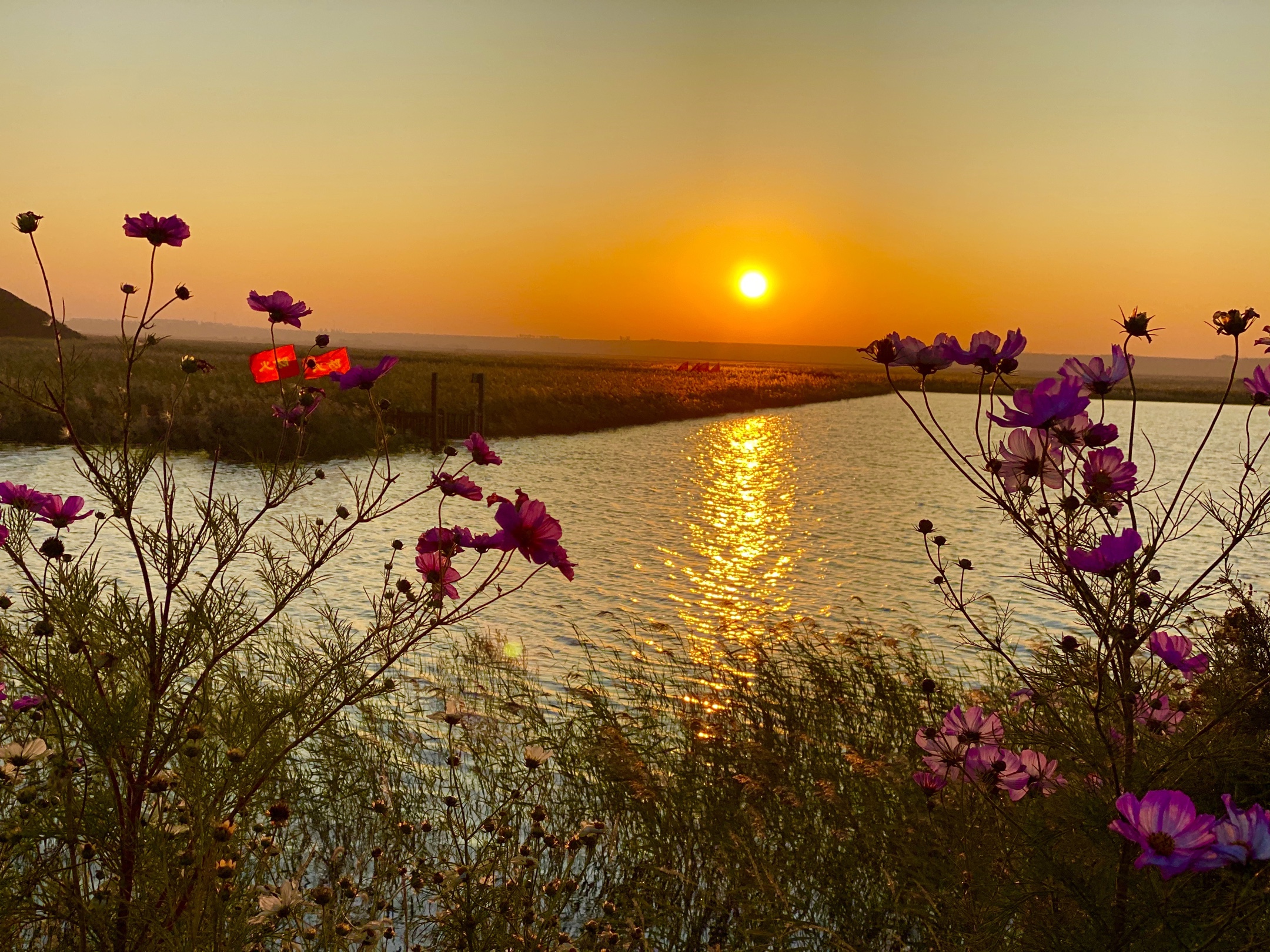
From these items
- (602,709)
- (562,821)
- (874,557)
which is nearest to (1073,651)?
(562,821)

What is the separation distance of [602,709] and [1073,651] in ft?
8.78

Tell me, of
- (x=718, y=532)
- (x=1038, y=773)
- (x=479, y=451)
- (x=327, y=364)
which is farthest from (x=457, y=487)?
(x=718, y=532)

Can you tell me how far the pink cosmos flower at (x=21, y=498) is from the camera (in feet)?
8.52

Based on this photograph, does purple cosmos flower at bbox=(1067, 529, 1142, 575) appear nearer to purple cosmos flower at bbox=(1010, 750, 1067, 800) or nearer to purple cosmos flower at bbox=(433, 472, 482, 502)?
purple cosmos flower at bbox=(1010, 750, 1067, 800)

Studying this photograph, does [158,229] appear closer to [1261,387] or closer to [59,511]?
[59,511]

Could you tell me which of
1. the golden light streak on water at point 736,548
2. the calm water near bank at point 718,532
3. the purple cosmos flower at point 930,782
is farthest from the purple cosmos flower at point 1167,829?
the golden light streak on water at point 736,548

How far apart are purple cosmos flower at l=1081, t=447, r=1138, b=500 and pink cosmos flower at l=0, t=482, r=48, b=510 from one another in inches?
104

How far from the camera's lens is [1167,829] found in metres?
1.44

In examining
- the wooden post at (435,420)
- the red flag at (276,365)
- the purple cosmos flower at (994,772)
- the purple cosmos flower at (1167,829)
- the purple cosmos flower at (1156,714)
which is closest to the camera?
the purple cosmos flower at (1167,829)

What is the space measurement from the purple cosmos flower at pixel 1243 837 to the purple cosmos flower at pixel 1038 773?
2.94 feet

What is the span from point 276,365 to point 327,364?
842mm

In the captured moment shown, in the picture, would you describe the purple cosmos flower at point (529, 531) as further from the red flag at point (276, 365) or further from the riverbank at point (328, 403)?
the red flag at point (276, 365)

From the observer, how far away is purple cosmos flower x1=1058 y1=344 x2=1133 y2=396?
81.8 inches

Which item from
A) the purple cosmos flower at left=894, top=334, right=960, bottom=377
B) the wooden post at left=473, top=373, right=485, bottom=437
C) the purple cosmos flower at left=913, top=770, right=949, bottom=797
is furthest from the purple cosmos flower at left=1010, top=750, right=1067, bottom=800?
the wooden post at left=473, top=373, right=485, bottom=437
